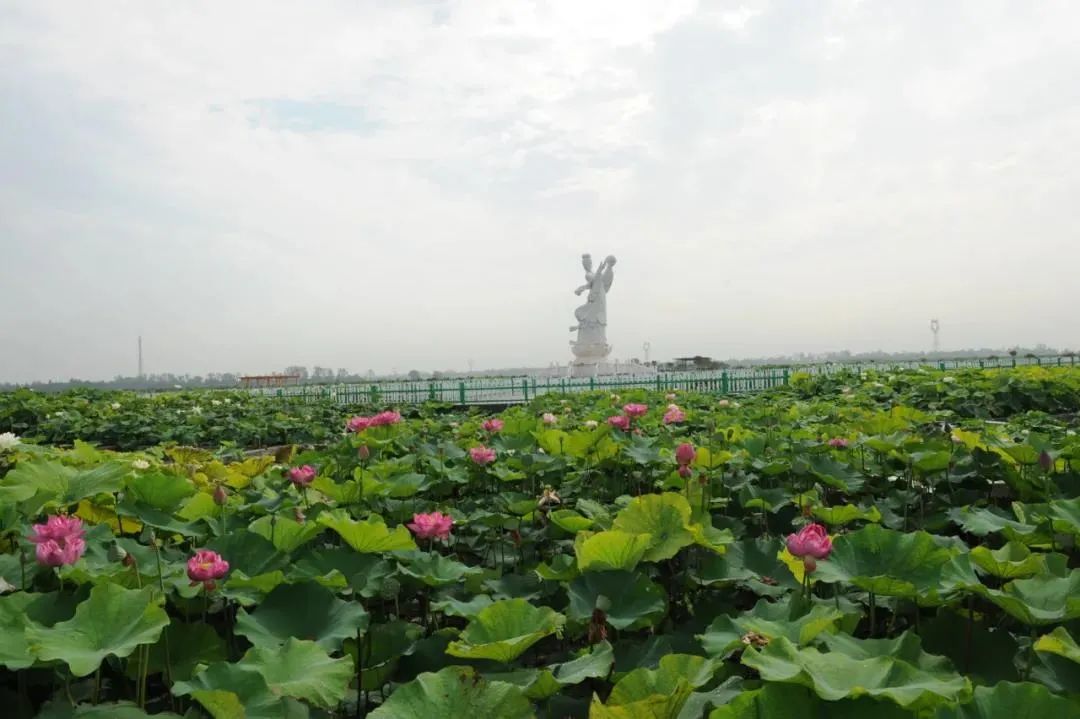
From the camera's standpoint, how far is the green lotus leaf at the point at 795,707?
3.03 feet

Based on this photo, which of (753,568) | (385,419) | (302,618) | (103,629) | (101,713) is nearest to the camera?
(101,713)

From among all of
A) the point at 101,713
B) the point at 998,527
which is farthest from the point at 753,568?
the point at 101,713

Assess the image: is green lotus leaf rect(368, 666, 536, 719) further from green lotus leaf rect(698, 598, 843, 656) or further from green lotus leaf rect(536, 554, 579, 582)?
green lotus leaf rect(536, 554, 579, 582)

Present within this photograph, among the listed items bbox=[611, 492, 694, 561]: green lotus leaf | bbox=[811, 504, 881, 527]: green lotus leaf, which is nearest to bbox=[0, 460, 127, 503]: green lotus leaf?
bbox=[611, 492, 694, 561]: green lotus leaf

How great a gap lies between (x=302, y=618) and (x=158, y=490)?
0.79 meters

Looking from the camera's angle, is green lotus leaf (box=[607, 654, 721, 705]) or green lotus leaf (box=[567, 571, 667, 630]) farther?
green lotus leaf (box=[567, 571, 667, 630])

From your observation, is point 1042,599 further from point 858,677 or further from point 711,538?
point 711,538

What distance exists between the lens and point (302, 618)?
1.48 metres

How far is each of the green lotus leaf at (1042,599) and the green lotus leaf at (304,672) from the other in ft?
3.62

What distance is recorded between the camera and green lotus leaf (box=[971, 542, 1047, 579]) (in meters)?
1.42

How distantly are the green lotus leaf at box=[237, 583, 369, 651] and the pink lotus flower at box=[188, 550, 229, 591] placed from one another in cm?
9

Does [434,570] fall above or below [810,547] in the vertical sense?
below

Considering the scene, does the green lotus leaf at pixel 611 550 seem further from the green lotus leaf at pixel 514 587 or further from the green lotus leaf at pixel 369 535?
the green lotus leaf at pixel 369 535

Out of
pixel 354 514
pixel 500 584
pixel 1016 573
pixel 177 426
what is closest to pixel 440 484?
pixel 354 514
